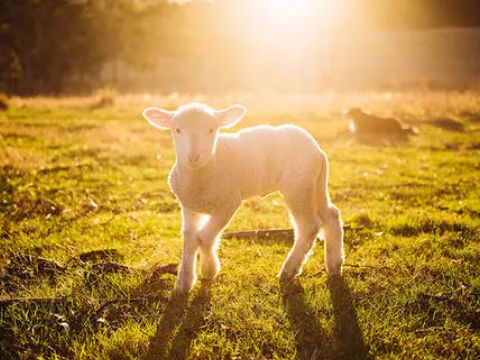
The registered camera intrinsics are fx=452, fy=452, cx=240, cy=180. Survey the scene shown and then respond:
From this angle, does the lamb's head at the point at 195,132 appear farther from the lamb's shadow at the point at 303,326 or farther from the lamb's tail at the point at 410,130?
the lamb's tail at the point at 410,130

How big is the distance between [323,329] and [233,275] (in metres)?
1.30

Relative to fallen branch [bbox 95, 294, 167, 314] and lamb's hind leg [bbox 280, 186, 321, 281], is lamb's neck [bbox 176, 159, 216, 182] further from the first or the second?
fallen branch [bbox 95, 294, 167, 314]

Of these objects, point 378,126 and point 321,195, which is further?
point 378,126

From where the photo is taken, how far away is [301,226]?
451cm

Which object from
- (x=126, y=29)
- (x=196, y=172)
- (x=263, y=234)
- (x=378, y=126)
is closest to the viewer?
(x=196, y=172)

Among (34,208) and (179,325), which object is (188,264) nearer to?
(179,325)

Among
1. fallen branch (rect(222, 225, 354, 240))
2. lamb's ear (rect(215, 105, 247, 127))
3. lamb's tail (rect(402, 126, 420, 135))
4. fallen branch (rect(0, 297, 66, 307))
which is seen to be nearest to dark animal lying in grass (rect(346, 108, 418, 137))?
lamb's tail (rect(402, 126, 420, 135))

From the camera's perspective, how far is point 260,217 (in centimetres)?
719

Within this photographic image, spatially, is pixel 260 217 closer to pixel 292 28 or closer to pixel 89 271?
pixel 89 271

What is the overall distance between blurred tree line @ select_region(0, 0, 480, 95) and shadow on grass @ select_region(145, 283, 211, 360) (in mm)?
28738

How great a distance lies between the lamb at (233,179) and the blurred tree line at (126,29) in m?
28.0

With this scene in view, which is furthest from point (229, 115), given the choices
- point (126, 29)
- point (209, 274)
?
point (126, 29)

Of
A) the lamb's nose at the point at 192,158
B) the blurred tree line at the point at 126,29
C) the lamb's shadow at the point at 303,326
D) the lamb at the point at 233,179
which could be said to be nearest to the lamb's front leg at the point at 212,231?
the lamb at the point at 233,179

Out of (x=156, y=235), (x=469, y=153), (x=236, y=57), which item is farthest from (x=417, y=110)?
(x=236, y=57)
